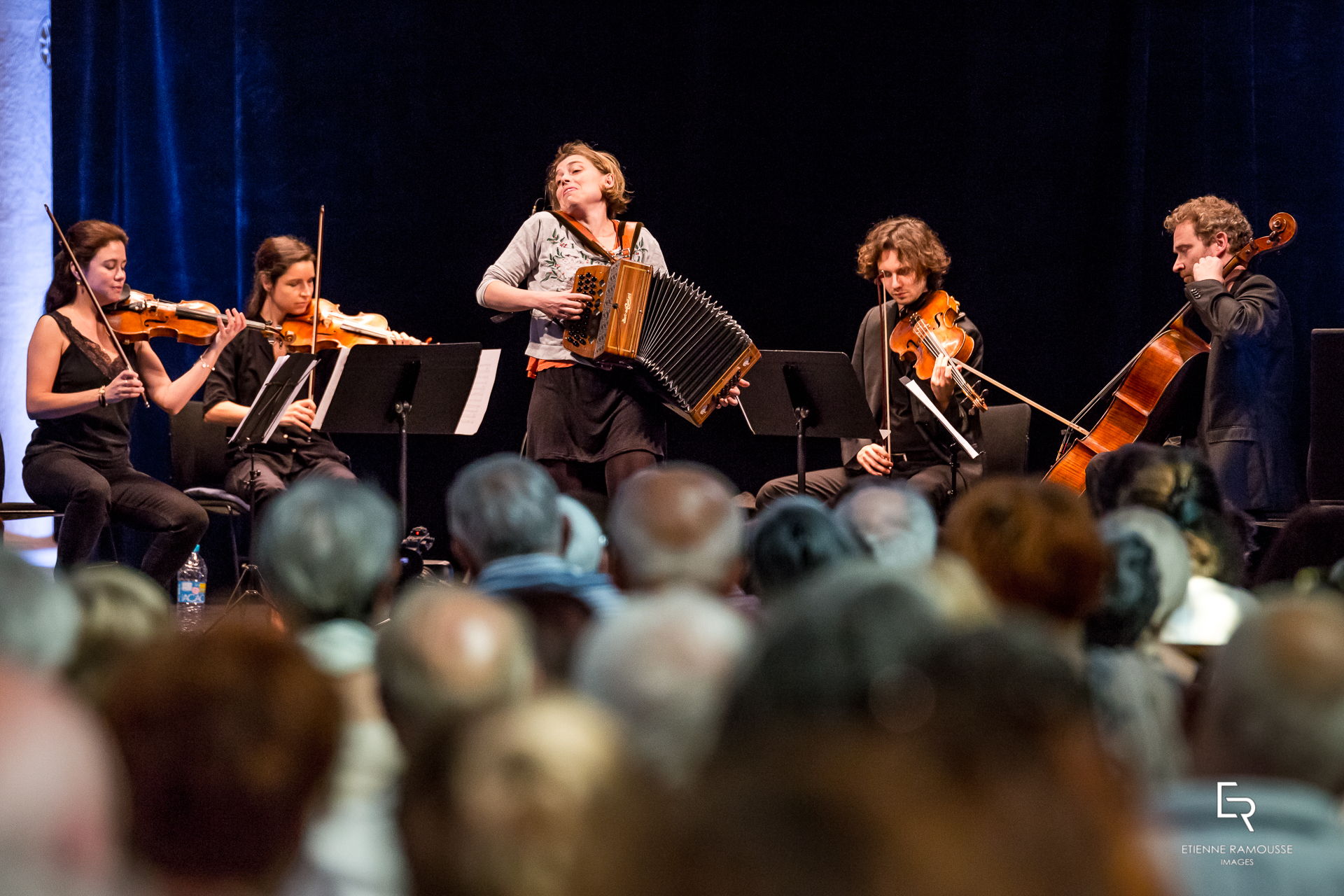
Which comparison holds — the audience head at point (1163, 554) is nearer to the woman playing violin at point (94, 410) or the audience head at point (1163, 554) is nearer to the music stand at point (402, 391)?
the music stand at point (402, 391)

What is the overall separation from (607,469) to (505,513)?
2.71m

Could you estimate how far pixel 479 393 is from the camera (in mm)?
4852

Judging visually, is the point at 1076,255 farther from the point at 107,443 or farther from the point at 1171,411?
the point at 107,443

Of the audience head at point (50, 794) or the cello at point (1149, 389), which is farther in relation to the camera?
the cello at point (1149, 389)

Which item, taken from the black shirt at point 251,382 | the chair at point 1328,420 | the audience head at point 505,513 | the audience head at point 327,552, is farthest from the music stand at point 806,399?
the audience head at point 327,552

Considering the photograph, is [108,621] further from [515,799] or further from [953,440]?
[953,440]

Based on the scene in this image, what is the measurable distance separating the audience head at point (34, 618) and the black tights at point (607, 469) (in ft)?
10.7

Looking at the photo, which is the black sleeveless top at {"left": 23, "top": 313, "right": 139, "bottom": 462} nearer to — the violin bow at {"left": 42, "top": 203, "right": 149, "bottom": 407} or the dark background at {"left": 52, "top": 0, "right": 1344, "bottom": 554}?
the violin bow at {"left": 42, "top": 203, "right": 149, "bottom": 407}

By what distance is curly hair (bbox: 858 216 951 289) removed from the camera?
17.8ft

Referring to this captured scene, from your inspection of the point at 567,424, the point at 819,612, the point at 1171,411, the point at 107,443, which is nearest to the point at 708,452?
the point at 567,424

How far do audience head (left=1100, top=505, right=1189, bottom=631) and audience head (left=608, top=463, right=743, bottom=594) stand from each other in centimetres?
57

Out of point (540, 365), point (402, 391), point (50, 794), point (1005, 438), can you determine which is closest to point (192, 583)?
point (402, 391)

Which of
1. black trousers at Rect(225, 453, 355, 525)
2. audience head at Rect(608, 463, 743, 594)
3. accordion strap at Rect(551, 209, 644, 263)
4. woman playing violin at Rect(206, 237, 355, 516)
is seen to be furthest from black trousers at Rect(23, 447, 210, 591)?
audience head at Rect(608, 463, 743, 594)

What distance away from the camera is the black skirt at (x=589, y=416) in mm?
4879
